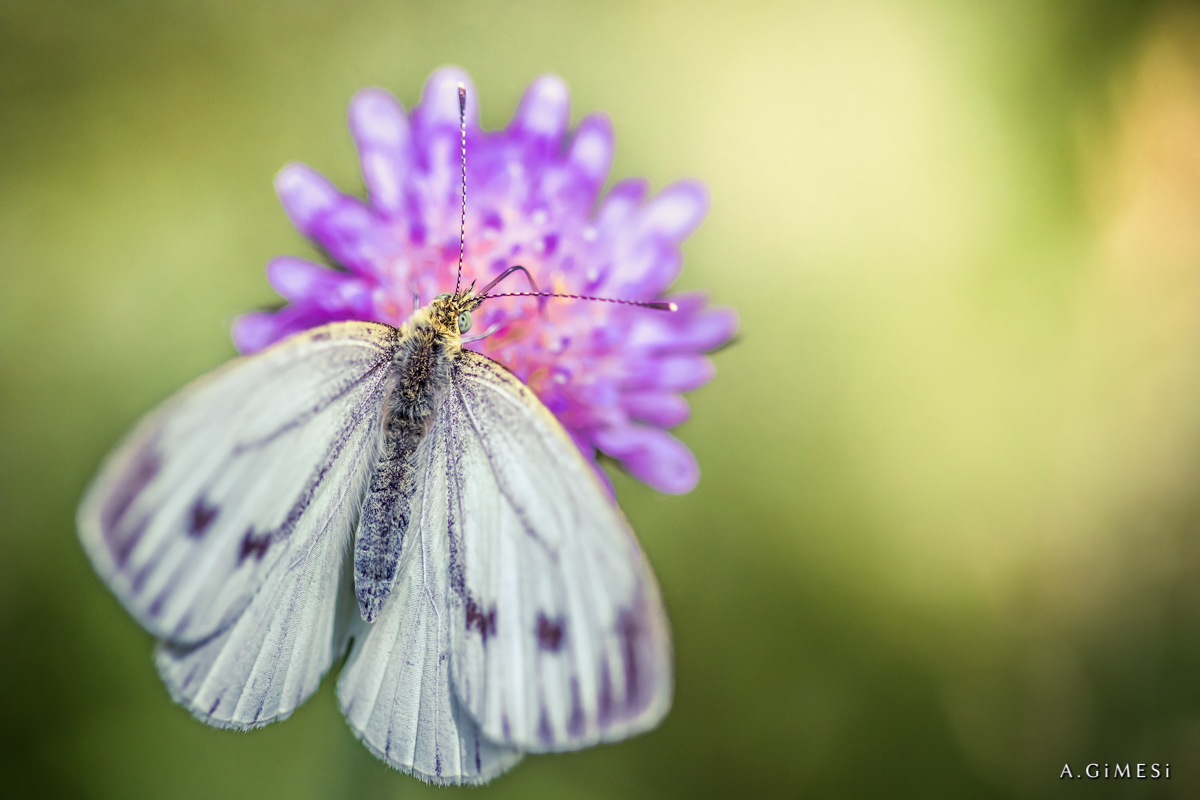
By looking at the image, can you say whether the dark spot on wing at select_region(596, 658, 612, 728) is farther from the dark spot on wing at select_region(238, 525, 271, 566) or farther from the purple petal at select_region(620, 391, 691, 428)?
the purple petal at select_region(620, 391, 691, 428)

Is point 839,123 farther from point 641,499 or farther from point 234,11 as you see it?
point 234,11

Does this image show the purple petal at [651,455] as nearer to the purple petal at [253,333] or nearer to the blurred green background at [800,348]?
the blurred green background at [800,348]

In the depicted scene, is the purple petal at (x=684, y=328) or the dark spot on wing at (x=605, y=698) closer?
the dark spot on wing at (x=605, y=698)

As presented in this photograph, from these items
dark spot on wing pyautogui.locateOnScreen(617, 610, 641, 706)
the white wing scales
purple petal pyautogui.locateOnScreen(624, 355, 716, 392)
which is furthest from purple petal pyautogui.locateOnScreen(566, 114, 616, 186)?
dark spot on wing pyautogui.locateOnScreen(617, 610, 641, 706)

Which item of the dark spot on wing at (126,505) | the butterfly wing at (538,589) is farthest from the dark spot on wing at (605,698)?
the dark spot on wing at (126,505)

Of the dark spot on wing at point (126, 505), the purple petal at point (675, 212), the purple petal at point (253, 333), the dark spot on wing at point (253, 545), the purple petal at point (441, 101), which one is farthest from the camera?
the purple petal at point (675, 212)

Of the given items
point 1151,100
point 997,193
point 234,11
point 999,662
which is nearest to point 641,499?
point 999,662

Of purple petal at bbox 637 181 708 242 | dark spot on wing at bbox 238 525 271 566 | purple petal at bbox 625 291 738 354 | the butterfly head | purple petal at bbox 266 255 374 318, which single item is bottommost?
dark spot on wing at bbox 238 525 271 566

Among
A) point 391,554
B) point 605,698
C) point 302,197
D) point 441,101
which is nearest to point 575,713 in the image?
point 605,698
